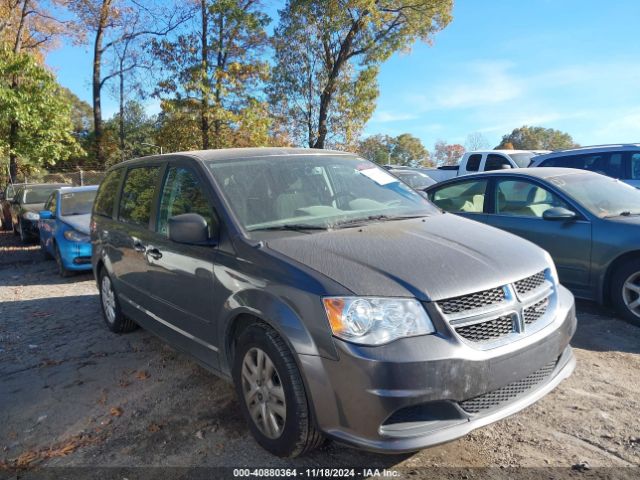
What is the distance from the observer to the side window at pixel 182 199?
3.41 metres

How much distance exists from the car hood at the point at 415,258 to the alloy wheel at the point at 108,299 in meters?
3.02

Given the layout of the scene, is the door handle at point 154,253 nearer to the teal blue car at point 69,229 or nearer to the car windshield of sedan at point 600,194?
the car windshield of sedan at point 600,194

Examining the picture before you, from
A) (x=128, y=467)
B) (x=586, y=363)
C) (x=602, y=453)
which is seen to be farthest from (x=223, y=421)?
(x=586, y=363)

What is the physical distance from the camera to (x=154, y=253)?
156 inches

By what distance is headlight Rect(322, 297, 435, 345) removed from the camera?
2375 millimetres

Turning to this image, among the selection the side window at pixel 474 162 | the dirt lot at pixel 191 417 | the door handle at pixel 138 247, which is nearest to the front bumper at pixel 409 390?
the dirt lot at pixel 191 417

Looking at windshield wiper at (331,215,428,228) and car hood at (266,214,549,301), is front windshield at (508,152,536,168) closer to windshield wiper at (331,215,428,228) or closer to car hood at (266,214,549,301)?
windshield wiper at (331,215,428,228)

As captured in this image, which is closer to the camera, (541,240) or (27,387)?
(27,387)

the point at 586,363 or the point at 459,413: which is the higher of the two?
the point at 459,413

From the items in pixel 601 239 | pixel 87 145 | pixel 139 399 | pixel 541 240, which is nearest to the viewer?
pixel 139 399

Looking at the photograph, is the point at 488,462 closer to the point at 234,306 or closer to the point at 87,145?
the point at 234,306

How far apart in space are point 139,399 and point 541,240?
14.0ft

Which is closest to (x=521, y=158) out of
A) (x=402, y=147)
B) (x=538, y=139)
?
(x=538, y=139)

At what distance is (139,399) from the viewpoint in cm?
378
